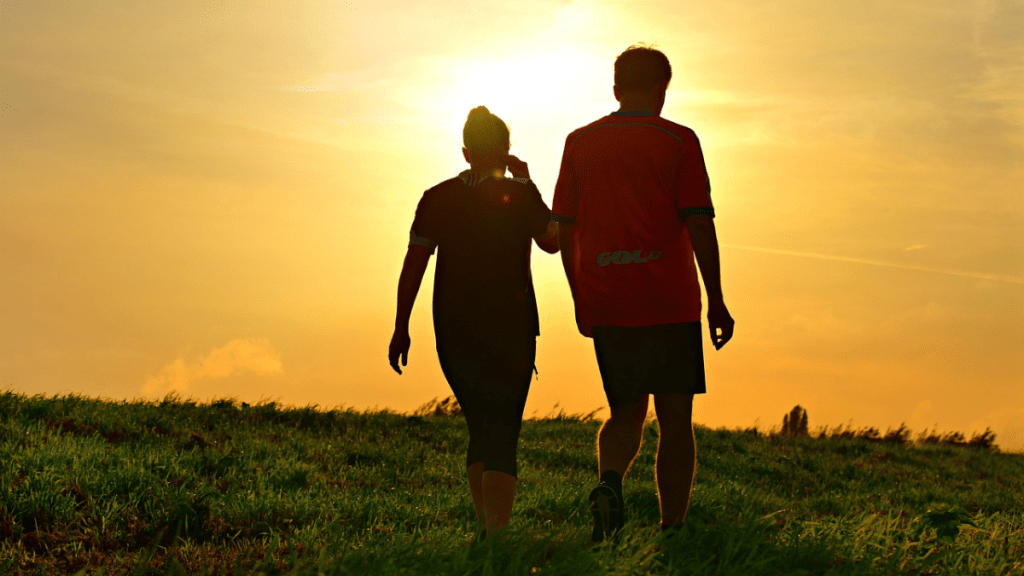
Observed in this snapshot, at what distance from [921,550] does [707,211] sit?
282cm

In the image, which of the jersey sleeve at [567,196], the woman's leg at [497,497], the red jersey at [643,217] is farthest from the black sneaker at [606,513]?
the jersey sleeve at [567,196]

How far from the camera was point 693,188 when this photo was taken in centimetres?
494

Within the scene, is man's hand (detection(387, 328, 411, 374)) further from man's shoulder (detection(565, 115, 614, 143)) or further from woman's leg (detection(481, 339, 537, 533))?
man's shoulder (detection(565, 115, 614, 143))

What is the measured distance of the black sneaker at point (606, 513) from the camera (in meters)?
4.90

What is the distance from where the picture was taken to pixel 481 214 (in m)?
5.24

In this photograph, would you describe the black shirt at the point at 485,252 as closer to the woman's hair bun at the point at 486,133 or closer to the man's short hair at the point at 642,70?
the woman's hair bun at the point at 486,133

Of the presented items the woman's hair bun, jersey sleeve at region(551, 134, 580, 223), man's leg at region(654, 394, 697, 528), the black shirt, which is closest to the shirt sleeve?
the black shirt

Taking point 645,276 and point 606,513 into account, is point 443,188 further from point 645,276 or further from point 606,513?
point 606,513

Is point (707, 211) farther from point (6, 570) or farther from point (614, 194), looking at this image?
point (6, 570)


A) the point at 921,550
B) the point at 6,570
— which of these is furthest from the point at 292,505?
the point at 921,550

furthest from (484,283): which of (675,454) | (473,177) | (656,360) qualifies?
(675,454)

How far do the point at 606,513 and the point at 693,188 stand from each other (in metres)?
1.82

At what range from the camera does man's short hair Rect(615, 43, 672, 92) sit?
5.15 m

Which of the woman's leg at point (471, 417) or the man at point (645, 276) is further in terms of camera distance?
the woman's leg at point (471, 417)
